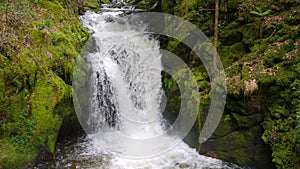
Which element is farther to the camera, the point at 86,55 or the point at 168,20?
the point at 168,20

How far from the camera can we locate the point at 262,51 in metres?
8.42

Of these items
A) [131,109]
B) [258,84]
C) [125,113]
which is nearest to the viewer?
[258,84]

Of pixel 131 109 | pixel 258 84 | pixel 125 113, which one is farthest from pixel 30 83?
pixel 258 84

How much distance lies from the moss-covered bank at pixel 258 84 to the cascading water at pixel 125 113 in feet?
2.98

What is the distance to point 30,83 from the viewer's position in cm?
748

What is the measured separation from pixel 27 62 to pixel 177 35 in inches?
244

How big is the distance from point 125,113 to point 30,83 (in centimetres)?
420

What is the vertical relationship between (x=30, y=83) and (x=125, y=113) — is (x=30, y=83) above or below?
above

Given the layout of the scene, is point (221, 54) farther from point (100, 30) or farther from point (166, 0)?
point (100, 30)

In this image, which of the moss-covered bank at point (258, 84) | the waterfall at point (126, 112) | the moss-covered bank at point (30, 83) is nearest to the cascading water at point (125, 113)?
the waterfall at point (126, 112)

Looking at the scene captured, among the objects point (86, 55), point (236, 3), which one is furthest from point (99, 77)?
point (236, 3)

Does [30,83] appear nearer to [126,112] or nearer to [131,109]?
[126,112]

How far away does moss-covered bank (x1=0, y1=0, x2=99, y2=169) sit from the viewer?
6902 millimetres

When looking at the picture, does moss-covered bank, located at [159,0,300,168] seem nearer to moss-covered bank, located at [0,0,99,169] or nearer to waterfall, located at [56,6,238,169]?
waterfall, located at [56,6,238,169]
